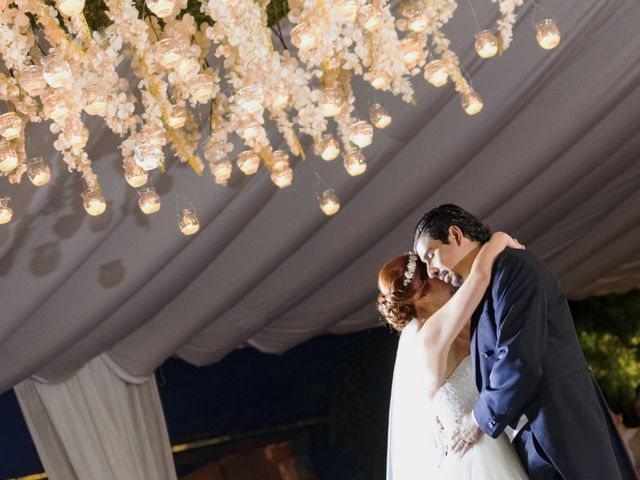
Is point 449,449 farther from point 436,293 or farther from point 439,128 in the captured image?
point 439,128

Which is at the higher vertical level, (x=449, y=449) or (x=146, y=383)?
(x=146, y=383)

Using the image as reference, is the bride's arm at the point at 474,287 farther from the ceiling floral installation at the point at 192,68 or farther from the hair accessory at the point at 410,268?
the ceiling floral installation at the point at 192,68

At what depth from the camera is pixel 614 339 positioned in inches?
380

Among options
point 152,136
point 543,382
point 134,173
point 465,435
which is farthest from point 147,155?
point 543,382

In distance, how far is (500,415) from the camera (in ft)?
7.54

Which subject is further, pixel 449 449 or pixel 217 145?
pixel 217 145

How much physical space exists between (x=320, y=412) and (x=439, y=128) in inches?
165

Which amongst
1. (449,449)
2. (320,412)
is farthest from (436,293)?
(320,412)

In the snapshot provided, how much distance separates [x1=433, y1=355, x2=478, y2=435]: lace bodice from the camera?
2596 millimetres

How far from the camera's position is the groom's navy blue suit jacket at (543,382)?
2.29 metres

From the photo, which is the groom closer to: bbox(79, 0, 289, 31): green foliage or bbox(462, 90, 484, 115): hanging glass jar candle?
bbox(462, 90, 484, 115): hanging glass jar candle

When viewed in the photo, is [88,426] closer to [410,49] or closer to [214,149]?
[214,149]

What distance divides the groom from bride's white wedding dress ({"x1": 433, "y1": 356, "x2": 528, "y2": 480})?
41mm

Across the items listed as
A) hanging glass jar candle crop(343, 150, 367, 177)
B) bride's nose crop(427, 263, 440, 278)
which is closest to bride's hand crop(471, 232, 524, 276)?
bride's nose crop(427, 263, 440, 278)
